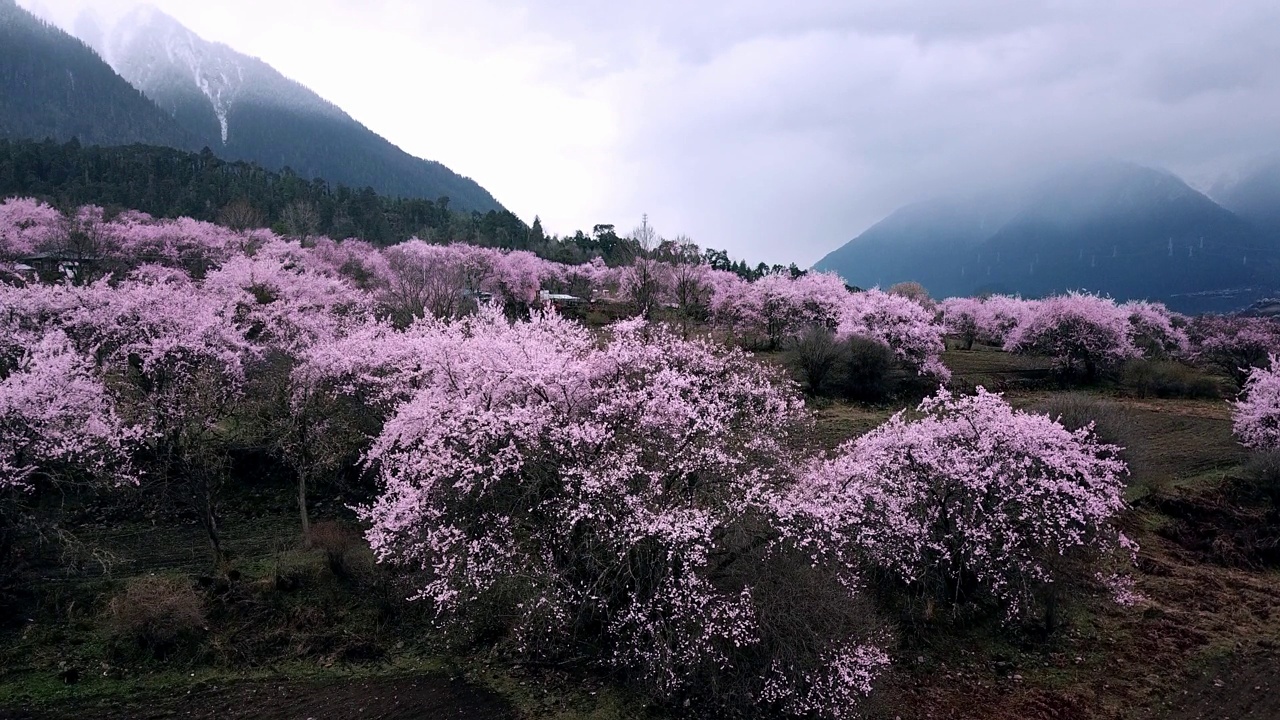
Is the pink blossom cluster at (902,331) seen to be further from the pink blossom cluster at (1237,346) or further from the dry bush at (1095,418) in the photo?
the pink blossom cluster at (1237,346)

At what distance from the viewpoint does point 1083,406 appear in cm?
Answer: 2645

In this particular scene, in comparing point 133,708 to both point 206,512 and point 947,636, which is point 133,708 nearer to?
point 206,512

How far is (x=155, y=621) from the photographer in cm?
1489

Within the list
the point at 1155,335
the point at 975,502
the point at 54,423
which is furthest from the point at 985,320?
the point at 54,423

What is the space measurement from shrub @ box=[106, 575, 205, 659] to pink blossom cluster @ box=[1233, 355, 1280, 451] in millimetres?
38370

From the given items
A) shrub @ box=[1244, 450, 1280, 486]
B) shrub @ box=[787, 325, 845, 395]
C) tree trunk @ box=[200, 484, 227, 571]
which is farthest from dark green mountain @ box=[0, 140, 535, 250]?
shrub @ box=[1244, 450, 1280, 486]

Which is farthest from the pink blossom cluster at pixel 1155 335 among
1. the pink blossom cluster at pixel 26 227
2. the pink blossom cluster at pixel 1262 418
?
the pink blossom cluster at pixel 26 227

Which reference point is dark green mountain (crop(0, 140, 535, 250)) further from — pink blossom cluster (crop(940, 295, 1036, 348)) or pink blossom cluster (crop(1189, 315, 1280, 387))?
pink blossom cluster (crop(1189, 315, 1280, 387))

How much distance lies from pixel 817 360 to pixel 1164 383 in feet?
80.6

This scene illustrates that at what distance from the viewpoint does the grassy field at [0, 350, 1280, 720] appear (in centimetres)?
1355

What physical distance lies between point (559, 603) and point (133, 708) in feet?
29.6

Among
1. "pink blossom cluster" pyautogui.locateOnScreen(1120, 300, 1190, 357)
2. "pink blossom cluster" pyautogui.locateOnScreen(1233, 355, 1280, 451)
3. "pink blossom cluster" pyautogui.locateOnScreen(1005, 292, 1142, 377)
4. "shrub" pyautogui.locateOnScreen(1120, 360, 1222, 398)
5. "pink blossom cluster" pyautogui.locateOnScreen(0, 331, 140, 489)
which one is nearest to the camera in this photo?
"pink blossom cluster" pyautogui.locateOnScreen(0, 331, 140, 489)

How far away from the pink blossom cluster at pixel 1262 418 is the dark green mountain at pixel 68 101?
213m

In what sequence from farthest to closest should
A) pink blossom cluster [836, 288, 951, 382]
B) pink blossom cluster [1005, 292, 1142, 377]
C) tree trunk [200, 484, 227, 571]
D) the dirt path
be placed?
pink blossom cluster [1005, 292, 1142, 377], pink blossom cluster [836, 288, 951, 382], tree trunk [200, 484, 227, 571], the dirt path
